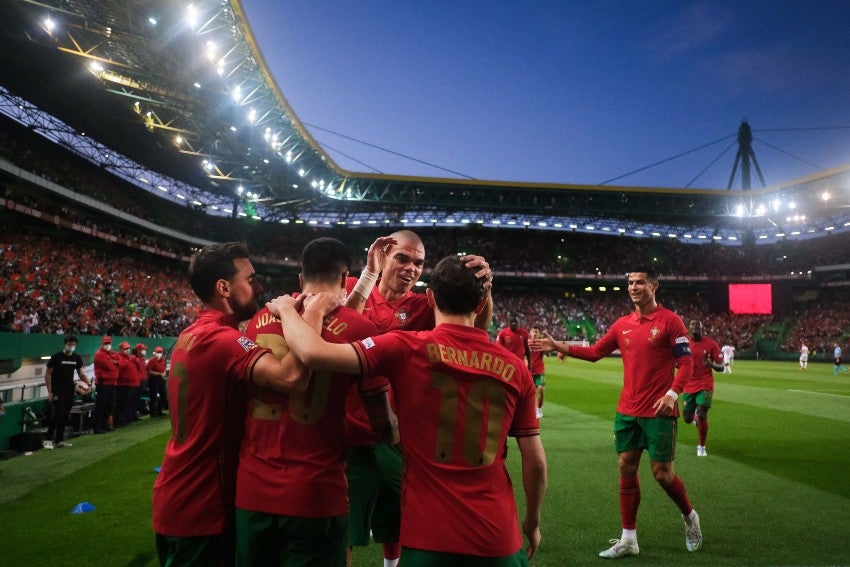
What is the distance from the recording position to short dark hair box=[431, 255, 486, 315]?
2.42m

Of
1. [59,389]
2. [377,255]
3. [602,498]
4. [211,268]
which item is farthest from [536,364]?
[211,268]

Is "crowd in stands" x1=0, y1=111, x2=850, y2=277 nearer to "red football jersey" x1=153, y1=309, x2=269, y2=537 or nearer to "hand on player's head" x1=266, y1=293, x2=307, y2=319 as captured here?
"red football jersey" x1=153, y1=309, x2=269, y2=537

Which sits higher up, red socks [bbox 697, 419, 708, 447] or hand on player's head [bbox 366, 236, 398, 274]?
hand on player's head [bbox 366, 236, 398, 274]

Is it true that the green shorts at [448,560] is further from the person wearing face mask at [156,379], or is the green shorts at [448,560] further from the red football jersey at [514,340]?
the person wearing face mask at [156,379]

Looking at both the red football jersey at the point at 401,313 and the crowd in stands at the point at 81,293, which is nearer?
the red football jersey at the point at 401,313

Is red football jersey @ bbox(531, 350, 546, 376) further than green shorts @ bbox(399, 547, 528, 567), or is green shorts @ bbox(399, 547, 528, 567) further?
red football jersey @ bbox(531, 350, 546, 376)

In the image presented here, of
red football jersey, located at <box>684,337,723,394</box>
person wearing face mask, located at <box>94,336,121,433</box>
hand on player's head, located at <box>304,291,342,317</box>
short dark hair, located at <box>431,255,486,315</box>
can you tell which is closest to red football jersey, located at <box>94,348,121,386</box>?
person wearing face mask, located at <box>94,336,121,433</box>

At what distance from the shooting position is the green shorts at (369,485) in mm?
3541

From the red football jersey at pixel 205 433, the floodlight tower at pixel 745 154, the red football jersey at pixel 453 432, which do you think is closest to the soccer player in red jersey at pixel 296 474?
the red football jersey at pixel 205 433

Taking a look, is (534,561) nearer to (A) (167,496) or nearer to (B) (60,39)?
(A) (167,496)

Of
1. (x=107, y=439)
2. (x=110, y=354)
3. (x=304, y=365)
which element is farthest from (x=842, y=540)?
(x=110, y=354)

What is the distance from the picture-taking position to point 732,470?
28.3 feet

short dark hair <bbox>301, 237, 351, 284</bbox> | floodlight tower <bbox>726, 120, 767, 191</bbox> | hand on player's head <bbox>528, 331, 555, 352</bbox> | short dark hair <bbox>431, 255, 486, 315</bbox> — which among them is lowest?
hand on player's head <bbox>528, 331, 555, 352</bbox>

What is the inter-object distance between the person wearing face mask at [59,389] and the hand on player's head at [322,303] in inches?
426
